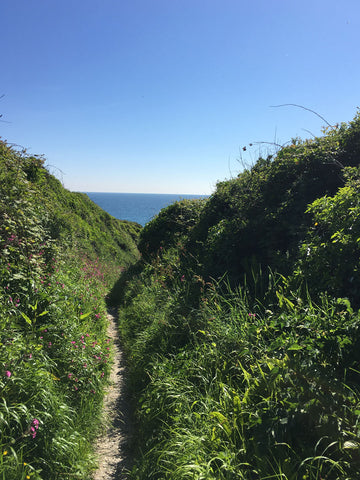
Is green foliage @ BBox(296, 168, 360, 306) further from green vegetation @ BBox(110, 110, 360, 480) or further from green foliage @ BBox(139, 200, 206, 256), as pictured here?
green foliage @ BBox(139, 200, 206, 256)

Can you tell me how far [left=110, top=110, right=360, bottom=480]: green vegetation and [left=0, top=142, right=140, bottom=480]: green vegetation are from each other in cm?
73

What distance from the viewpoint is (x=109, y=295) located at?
11.9 metres

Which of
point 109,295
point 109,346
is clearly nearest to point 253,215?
point 109,346

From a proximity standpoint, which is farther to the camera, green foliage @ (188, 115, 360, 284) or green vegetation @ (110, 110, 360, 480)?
green foliage @ (188, 115, 360, 284)

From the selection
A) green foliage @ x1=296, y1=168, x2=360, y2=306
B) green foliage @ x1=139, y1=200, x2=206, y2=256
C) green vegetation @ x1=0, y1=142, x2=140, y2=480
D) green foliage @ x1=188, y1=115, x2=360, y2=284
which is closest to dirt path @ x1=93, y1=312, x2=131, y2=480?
green vegetation @ x1=0, y1=142, x2=140, y2=480

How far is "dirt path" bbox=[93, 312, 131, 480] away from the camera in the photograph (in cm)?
323

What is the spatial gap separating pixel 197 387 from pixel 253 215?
4.31 metres

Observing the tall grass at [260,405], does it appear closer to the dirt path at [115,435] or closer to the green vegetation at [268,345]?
the green vegetation at [268,345]

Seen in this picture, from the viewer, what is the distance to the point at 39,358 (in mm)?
3566

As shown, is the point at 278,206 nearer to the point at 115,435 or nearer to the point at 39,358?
the point at 115,435

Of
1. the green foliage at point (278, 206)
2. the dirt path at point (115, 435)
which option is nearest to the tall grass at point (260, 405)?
the dirt path at point (115, 435)

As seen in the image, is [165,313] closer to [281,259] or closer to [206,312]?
[206,312]

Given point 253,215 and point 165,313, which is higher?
point 253,215

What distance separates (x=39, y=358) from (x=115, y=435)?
1427 mm
